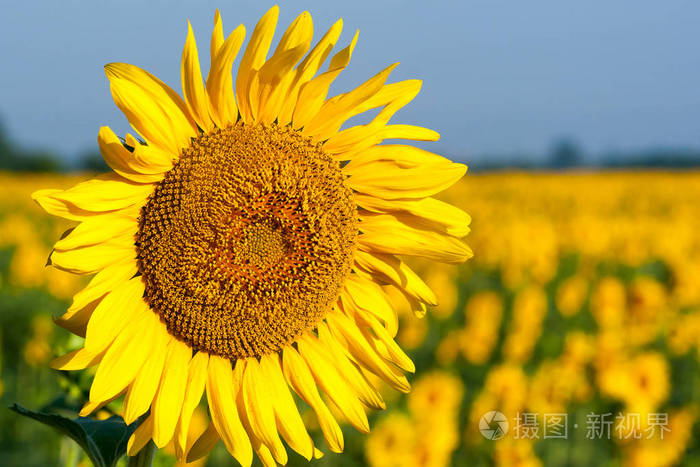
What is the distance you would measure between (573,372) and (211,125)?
Result: 4.11m

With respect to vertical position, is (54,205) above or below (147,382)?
above

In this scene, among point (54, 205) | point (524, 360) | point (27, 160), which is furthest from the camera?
point (27, 160)

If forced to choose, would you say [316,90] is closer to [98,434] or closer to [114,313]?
[114,313]

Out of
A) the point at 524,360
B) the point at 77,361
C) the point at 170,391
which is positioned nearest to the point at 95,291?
the point at 77,361

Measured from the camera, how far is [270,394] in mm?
1721

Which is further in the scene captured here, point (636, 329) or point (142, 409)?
point (636, 329)

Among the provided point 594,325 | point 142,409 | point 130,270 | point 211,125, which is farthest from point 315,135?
point 594,325

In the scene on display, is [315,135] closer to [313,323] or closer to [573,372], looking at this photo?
[313,323]

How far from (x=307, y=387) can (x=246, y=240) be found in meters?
0.38

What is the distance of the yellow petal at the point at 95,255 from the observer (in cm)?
148

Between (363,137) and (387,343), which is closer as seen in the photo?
(363,137)

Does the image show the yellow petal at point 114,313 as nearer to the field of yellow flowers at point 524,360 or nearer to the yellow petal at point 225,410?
the yellow petal at point 225,410

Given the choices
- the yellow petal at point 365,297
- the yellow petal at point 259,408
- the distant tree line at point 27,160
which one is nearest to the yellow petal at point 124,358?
the yellow petal at point 259,408

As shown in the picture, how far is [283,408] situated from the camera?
68.2 inches
